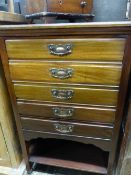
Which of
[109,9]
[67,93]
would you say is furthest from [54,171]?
[109,9]

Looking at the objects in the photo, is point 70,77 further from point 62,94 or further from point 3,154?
point 3,154

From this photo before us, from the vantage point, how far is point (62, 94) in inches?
31.9

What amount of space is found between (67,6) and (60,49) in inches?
10.7

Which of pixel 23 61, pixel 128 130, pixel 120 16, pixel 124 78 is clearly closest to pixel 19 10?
pixel 23 61

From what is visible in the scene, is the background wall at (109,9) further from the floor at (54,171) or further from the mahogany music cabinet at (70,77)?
the floor at (54,171)

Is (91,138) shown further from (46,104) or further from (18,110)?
(18,110)

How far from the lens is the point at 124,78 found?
2.35 ft

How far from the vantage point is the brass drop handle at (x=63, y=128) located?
2.95ft

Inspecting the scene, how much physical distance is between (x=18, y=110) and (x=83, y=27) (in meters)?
0.53

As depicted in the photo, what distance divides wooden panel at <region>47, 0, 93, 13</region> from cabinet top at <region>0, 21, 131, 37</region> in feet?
0.62

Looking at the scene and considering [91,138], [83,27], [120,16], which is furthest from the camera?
[120,16]

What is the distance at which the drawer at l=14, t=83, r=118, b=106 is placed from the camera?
0.77m

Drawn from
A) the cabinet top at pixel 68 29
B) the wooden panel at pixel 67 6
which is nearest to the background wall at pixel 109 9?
the wooden panel at pixel 67 6

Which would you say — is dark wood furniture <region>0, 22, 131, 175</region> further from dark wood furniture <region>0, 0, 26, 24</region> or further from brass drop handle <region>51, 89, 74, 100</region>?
dark wood furniture <region>0, 0, 26, 24</region>
